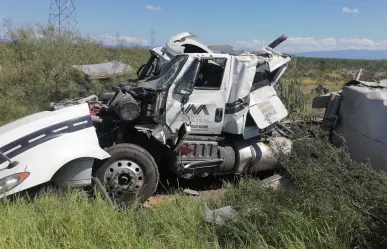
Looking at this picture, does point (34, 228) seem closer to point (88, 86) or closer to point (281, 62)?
point (281, 62)

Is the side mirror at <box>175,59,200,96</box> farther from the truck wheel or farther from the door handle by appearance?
the truck wheel

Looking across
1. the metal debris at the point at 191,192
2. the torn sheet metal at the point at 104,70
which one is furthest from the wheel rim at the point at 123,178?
the torn sheet metal at the point at 104,70

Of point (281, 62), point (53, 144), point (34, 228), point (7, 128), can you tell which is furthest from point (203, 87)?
point (34, 228)

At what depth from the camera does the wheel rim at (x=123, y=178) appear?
5.62 meters

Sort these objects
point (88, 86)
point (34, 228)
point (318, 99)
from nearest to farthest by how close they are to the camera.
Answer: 1. point (34, 228)
2. point (318, 99)
3. point (88, 86)

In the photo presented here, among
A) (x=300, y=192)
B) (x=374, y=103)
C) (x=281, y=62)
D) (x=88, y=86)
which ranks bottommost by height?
(x=88, y=86)

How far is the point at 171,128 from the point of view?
603 centimetres

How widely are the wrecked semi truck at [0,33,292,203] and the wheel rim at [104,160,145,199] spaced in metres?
0.01

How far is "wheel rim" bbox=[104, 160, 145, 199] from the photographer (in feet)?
18.5

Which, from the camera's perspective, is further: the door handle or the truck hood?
the door handle

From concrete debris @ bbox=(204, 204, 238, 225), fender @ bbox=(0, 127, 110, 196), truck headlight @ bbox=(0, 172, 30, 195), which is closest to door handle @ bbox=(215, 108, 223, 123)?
fender @ bbox=(0, 127, 110, 196)

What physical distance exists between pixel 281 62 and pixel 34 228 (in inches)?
181

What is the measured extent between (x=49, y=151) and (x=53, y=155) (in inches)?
3.1

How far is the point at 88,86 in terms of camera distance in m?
14.1
